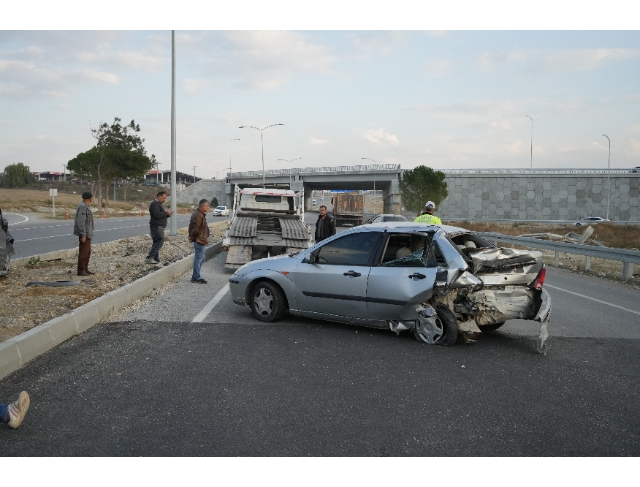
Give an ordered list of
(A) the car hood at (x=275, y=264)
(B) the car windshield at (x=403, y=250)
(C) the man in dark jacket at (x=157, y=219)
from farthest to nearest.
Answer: (C) the man in dark jacket at (x=157, y=219)
(A) the car hood at (x=275, y=264)
(B) the car windshield at (x=403, y=250)

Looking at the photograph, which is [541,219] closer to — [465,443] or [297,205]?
[297,205]

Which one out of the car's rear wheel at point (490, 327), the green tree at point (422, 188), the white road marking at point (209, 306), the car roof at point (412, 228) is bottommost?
the white road marking at point (209, 306)

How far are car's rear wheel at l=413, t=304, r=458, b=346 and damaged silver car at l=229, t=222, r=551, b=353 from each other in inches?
0.5

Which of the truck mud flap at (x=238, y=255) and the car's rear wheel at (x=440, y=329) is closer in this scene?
the car's rear wheel at (x=440, y=329)

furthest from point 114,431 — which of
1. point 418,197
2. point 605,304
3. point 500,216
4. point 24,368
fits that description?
point 500,216

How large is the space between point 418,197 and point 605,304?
219ft

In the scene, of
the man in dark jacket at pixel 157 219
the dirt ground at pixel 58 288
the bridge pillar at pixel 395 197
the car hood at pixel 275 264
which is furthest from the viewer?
the bridge pillar at pixel 395 197

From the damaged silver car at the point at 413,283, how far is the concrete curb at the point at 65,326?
2274mm

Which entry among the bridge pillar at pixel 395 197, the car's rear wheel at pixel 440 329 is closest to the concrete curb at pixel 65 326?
the car's rear wheel at pixel 440 329

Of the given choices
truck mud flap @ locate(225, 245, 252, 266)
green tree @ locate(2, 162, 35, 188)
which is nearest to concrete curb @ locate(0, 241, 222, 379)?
truck mud flap @ locate(225, 245, 252, 266)

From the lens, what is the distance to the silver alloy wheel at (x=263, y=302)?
8586 millimetres

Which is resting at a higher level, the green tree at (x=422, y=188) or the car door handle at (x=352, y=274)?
the green tree at (x=422, y=188)

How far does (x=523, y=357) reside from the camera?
6879 millimetres

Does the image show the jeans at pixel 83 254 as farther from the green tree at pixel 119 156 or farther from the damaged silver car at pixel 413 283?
the green tree at pixel 119 156
